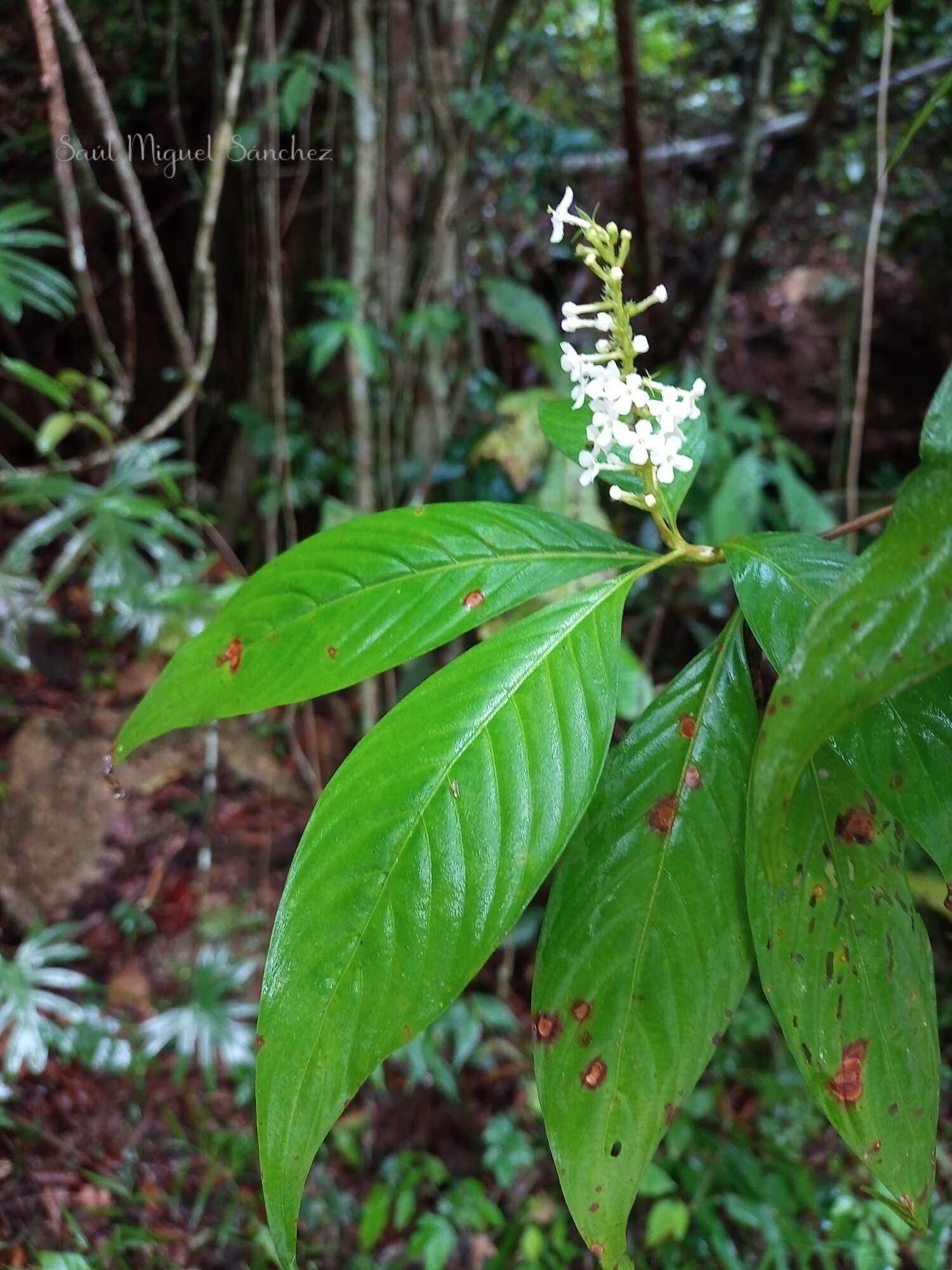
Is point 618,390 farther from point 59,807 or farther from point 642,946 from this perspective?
point 59,807

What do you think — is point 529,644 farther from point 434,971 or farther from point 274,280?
point 274,280

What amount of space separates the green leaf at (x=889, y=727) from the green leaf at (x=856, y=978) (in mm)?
56

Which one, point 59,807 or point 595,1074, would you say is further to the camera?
point 59,807

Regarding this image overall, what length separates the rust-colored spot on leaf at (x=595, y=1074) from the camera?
59cm

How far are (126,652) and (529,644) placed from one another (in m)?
1.99

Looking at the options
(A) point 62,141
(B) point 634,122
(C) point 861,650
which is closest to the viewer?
(C) point 861,650

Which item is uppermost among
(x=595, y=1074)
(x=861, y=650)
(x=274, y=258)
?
(x=274, y=258)

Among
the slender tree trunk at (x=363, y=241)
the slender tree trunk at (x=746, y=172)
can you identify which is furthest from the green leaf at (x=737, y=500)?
the slender tree trunk at (x=363, y=241)

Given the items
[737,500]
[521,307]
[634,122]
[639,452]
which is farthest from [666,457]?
[634,122]

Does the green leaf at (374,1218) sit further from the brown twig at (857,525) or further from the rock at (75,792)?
the brown twig at (857,525)

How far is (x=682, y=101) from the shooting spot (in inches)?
105

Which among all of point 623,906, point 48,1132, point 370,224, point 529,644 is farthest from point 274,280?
point 48,1132

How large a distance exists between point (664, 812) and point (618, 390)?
1.07 feet

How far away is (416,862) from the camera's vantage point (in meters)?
0.57
